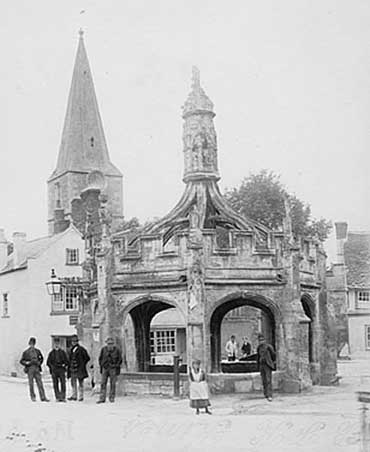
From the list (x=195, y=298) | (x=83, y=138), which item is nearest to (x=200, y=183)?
(x=195, y=298)

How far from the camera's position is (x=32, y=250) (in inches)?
1570

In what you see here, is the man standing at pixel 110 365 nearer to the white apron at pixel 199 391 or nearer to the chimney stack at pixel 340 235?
the white apron at pixel 199 391

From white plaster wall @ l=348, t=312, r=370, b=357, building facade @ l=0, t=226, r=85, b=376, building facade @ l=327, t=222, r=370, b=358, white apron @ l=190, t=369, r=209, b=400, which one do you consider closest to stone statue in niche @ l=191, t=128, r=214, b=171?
white apron @ l=190, t=369, r=209, b=400

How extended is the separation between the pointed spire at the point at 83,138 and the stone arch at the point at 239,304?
51319mm

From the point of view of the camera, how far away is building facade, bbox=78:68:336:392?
62.4ft

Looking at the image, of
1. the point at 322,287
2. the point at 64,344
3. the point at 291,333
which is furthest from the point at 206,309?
the point at 64,344

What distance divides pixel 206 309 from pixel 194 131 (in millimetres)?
4932

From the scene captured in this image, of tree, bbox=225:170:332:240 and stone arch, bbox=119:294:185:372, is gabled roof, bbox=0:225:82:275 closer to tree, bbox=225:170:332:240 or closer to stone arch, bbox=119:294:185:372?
tree, bbox=225:170:332:240

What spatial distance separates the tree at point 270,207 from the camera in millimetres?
42875

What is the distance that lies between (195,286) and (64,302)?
20498 mm

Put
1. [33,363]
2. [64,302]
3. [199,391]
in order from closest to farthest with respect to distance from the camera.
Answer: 1. [199,391]
2. [33,363]
3. [64,302]

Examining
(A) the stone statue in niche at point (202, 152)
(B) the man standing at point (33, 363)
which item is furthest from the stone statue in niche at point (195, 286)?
(B) the man standing at point (33, 363)

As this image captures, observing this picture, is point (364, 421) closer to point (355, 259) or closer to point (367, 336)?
point (367, 336)

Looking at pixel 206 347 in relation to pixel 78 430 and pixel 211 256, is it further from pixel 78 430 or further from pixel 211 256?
pixel 78 430
